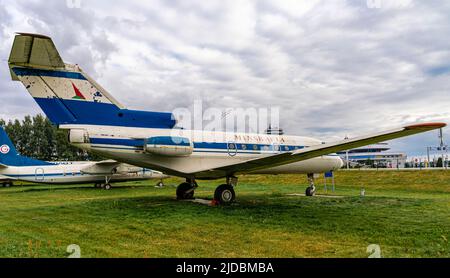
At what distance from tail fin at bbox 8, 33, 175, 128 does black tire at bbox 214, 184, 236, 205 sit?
3.81 metres

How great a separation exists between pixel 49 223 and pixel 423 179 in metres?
29.7

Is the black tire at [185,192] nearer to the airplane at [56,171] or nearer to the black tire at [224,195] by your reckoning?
the black tire at [224,195]

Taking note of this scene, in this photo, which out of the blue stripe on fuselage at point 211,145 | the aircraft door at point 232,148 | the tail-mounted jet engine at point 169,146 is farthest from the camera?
the aircraft door at point 232,148

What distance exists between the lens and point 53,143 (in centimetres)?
6738

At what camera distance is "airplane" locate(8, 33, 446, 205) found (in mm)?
11102

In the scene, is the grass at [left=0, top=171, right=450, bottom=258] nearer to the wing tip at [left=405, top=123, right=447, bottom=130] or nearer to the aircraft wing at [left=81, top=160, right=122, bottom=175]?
the wing tip at [left=405, top=123, right=447, bottom=130]

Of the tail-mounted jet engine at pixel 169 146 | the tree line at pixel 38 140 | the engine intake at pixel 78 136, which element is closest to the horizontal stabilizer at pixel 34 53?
the engine intake at pixel 78 136

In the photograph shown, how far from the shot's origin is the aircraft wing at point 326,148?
925 cm

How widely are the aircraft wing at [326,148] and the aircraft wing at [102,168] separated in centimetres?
1802

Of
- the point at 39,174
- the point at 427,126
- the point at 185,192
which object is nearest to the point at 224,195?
the point at 185,192

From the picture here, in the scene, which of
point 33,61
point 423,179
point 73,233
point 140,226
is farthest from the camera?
point 423,179

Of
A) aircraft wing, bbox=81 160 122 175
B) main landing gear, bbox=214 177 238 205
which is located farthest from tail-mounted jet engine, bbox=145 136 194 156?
aircraft wing, bbox=81 160 122 175
